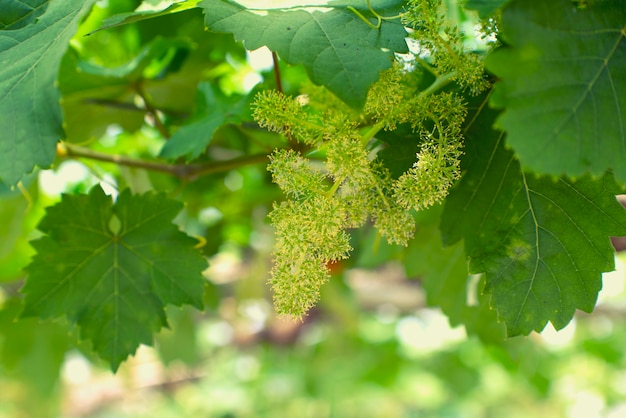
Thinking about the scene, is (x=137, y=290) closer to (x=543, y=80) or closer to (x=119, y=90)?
(x=119, y=90)

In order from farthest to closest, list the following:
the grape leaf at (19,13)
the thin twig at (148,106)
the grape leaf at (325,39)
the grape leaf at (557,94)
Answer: the thin twig at (148,106) < the grape leaf at (19,13) < the grape leaf at (325,39) < the grape leaf at (557,94)

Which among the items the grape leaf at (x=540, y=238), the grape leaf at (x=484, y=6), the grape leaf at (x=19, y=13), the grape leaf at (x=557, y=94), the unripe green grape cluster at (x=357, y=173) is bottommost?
the grape leaf at (x=540, y=238)

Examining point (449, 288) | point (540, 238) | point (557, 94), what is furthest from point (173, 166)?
point (557, 94)

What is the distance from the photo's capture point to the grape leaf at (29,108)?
2.26 feet

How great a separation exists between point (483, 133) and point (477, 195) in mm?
78

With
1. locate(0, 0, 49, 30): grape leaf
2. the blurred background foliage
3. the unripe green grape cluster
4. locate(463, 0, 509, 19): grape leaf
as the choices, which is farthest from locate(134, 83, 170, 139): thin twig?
locate(463, 0, 509, 19): grape leaf

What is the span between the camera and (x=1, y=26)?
78 centimetres

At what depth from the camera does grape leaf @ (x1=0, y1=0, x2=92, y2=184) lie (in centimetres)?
69

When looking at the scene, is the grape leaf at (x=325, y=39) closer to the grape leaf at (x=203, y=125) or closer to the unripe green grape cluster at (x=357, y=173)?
the unripe green grape cluster at (x=357, y=173)

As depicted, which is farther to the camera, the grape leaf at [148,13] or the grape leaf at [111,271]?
the grape leaf at [111,271]

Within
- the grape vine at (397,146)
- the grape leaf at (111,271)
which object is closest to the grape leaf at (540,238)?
the grape vine at (397,146)

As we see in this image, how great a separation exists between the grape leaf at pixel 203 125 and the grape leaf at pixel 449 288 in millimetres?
464

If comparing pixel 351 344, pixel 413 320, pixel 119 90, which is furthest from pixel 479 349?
pixel 119 90

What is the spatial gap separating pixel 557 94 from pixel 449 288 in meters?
0.87
